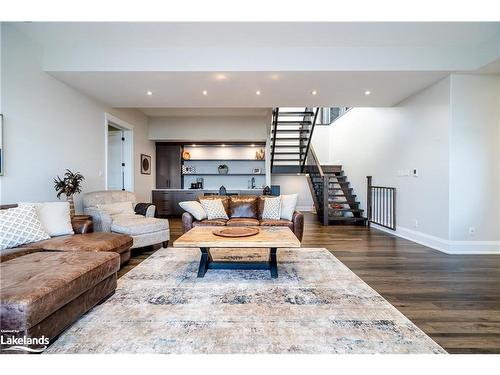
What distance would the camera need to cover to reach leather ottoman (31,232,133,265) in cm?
258

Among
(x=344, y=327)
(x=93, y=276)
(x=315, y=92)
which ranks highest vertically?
(x=315, y=92)

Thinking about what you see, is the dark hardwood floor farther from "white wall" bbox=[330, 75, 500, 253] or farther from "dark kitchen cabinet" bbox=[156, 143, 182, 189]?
"dark kitchen cabinet" bbox=[156, 143, 182, 189]

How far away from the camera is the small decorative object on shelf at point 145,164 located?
700cm

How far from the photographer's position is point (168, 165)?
26.5ft

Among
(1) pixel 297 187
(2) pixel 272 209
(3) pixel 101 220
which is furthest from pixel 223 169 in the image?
(3) pixel 101 220

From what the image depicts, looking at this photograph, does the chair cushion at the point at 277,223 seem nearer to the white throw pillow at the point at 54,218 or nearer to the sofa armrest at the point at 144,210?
the sofa armrest at the point at 144,210

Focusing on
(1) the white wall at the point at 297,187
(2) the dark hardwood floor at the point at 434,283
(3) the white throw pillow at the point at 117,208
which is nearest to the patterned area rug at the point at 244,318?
(2) the dark hardwood floor at the point at 434,283

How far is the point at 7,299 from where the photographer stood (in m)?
1.41

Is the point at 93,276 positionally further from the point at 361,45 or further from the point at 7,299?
the point at 361,45

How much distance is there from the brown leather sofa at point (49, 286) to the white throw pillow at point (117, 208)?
4.66ft

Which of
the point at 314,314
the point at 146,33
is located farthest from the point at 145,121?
the point at 314,314

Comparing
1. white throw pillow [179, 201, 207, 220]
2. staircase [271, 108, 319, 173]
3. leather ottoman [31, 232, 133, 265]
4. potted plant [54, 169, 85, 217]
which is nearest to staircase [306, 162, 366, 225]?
staircase [271, 108, 319, 173]

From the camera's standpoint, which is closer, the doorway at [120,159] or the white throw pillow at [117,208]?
the white throw pillow at [117,208]

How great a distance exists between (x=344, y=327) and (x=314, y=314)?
0.24 m
